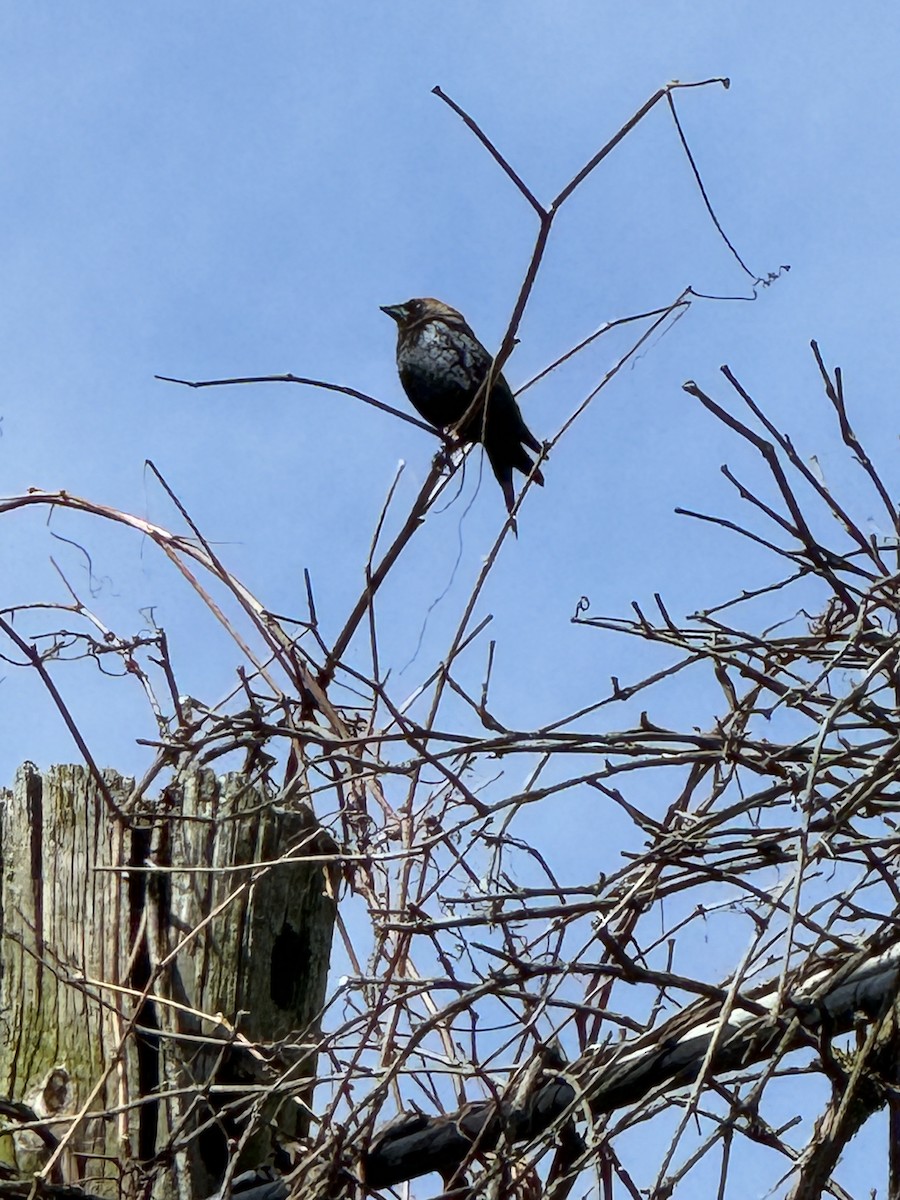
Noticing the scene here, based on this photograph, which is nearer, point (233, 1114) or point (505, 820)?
point (505, 820)

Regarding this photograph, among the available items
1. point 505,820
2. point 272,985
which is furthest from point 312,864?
point 505,820

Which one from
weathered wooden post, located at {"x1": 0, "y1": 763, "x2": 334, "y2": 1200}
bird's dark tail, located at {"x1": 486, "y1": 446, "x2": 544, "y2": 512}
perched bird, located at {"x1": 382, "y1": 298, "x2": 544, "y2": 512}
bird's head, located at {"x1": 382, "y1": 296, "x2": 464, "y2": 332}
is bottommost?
weathered wooden post, located at {"x1": 0, "y1": 763, "x2": 334, "y2": 1200}

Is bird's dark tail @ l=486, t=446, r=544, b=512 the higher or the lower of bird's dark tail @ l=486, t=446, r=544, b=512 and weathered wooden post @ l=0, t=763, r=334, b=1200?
the higher

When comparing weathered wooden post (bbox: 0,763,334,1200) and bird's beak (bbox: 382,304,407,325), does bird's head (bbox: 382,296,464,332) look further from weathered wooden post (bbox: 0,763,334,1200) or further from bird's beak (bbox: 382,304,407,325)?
weathered wooden post (bbox: 0,763,334,1200)

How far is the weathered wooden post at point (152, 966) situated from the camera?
93.3 inches

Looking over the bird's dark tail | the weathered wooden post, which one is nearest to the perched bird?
the bird's dark tail

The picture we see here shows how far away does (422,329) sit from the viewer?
6082 millimetres

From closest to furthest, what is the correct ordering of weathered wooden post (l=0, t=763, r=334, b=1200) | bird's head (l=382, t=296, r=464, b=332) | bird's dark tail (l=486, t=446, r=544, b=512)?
weathered wooden post (l=0, t=763, r=334, b=1200), bird's dark tail (l=486, t=446, r=544, b=512), bird's head (l=382, t=296, r=464, b=332)

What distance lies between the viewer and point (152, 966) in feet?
8.01

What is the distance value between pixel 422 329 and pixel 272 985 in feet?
13.0

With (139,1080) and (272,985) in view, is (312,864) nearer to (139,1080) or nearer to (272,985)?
(272,985)

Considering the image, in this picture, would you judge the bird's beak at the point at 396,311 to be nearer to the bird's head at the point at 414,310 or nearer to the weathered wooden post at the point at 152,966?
the bird's head at the point at 414,310

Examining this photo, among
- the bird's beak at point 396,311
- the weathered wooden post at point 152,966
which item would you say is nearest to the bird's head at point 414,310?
the bird's beak at point 396,311

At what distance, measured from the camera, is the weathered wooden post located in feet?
7.77
